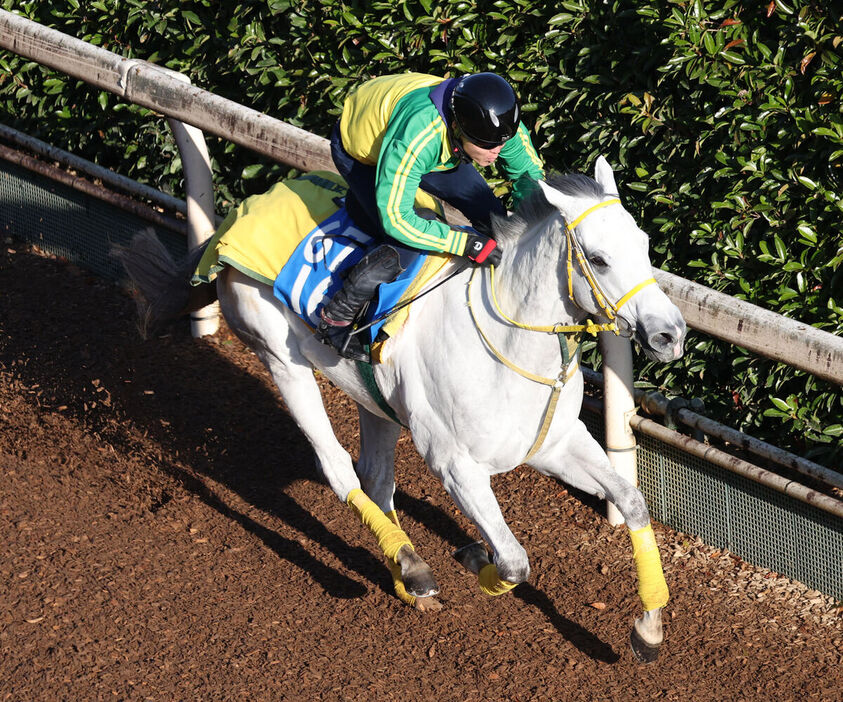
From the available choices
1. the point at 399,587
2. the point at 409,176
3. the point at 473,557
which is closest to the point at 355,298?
the point at 409,176

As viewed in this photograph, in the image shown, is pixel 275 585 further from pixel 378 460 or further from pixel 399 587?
pixel 378 460

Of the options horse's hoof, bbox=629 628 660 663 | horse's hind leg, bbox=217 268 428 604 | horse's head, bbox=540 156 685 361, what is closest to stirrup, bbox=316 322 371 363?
horse's hind leg, bbox=217 268 428 604

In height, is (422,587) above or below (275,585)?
above

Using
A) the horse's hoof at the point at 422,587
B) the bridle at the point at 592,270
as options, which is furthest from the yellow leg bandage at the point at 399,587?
the bridle at the point at 592,270

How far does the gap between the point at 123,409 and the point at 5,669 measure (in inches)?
84.9

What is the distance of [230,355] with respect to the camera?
7.20 m

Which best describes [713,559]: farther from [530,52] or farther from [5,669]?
[5,669]

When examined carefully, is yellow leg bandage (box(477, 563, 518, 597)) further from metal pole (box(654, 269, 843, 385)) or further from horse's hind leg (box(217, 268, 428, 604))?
metal pole (box(654, 269, 843, 385))

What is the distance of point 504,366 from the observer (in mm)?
4418

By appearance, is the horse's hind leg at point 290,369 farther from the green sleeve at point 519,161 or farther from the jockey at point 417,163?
the green sleeve at point 519,161

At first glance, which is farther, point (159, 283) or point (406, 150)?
point (159, 283)

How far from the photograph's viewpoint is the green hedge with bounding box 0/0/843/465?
5.12 metres

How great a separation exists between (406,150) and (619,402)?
5.64 feet

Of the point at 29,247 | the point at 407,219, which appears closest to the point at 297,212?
the point at 407,219
